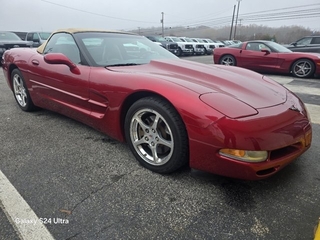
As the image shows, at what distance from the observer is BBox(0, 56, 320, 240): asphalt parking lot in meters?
1.55

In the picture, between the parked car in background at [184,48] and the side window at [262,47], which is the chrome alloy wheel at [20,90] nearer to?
the side window at [262,47]

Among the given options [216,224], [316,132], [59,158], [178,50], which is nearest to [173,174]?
[216,224]

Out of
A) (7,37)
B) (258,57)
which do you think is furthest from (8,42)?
(258,57)

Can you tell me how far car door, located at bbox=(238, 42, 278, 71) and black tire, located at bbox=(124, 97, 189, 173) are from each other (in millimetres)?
7331

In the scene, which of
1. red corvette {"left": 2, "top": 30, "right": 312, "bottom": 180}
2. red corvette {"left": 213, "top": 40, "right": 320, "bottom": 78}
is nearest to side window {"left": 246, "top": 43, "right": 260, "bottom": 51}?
red corvette {"left": 213, "top": 40, "right": 320, "bottom": 78}

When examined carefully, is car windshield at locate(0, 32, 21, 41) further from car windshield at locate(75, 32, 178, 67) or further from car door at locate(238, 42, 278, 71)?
car windshield at locate(75, 32, 178, 67)

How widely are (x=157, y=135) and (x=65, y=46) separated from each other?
185cm

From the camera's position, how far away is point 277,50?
8.20 m

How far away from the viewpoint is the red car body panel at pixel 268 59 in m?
7.63

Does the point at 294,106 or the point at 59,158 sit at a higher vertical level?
the point at 294,106

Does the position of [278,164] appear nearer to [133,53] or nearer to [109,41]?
[133,53]

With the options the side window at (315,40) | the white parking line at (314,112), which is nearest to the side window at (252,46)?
the side window at (315,40)

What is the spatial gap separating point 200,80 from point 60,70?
1.64 m

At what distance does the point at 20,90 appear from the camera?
3.83m
